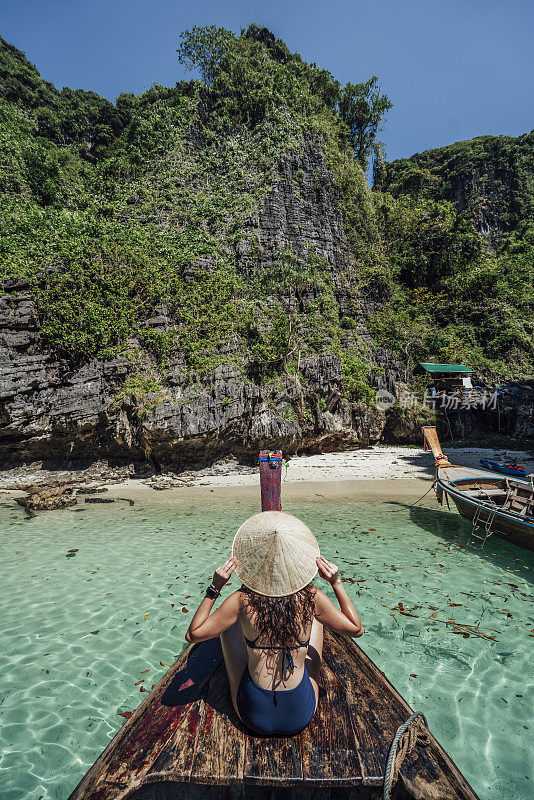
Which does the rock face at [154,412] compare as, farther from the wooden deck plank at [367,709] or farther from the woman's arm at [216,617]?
the woman's arm at [216,617]

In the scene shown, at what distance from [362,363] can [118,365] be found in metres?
15.3

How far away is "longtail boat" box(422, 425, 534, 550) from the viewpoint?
7350 millimetres

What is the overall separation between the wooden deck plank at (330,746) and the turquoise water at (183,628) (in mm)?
1473

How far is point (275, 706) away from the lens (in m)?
2.27

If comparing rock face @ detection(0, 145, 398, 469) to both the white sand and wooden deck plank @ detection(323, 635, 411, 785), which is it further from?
wooden deck plank @ detection(323, 635, 411, 785)

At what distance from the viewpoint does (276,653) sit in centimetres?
222

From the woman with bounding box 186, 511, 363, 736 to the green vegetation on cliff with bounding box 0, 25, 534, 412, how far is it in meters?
15.4

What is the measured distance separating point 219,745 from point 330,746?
803mm

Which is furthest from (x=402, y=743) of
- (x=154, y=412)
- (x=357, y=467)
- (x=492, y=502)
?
(x=357, y=467)

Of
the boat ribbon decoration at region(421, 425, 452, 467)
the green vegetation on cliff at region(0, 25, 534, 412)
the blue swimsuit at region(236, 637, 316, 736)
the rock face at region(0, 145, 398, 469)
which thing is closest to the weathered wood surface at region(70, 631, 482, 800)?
the blue swimsuit at region(236, 637, 316, 736)

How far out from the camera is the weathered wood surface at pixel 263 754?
6.92 feet

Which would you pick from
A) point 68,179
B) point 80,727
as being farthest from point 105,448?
point 68,179

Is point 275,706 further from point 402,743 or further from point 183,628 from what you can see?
point 183,628

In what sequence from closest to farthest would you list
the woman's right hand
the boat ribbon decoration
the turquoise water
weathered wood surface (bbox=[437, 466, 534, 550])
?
1. the woman's right hand
2. the turquoise water
3. weathered wood surface (bbox=[437, 466, 534, 550])
4. the boat ribbon decoration
